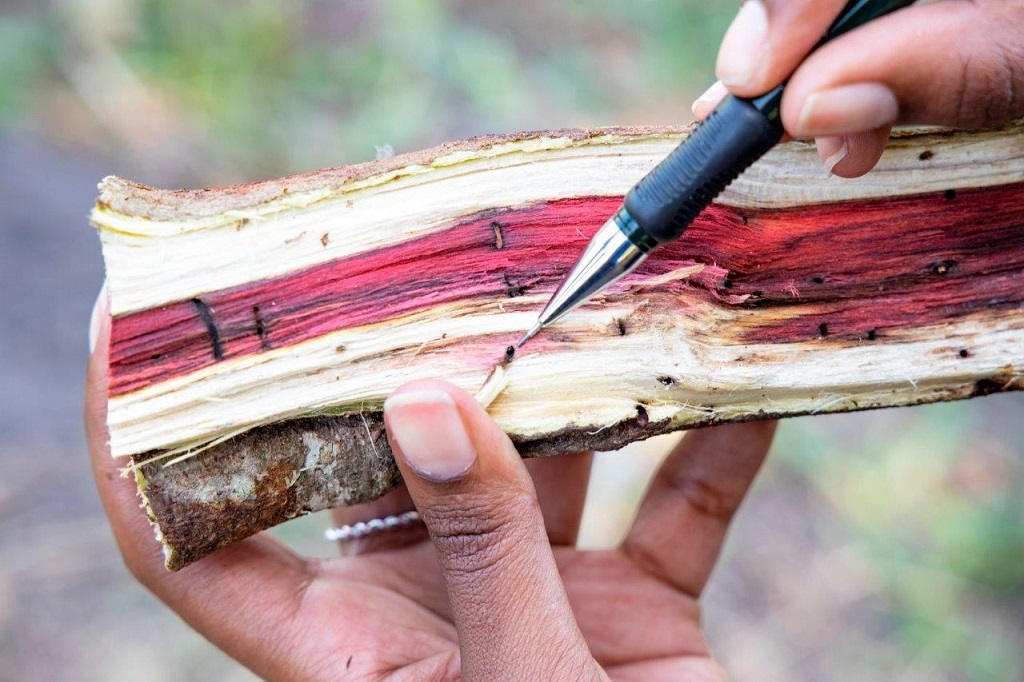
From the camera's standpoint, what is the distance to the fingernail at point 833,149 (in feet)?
4.68

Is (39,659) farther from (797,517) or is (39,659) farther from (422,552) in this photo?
(797,517)

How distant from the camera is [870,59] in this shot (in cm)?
125

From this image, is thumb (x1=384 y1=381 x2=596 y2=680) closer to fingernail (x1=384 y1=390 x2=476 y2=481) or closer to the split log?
fingernail (x1=384 y1=390 x2=476 y2=481)

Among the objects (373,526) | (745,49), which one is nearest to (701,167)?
(745,49)

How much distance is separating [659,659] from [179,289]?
1.49 m

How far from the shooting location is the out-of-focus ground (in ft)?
10.1

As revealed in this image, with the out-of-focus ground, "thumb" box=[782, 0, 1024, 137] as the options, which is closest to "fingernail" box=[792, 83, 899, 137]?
"thumb" box=[782, 0, 1024, 137]

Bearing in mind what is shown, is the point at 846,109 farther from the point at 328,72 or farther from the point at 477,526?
the point at 328,72

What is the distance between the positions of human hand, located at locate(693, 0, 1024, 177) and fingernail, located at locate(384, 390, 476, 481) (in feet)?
2.45

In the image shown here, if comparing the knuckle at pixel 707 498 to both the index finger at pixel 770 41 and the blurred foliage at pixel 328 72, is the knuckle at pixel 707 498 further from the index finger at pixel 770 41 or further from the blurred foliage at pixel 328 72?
the blurred foliage at pixel 328 72

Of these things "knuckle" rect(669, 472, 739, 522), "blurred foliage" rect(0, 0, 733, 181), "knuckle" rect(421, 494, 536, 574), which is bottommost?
"knuckle" rect(669, 472, 739, 522)

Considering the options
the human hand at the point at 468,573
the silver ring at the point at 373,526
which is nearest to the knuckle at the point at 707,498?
the human hand at the point at 468,573

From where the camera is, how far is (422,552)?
2115 millimetres

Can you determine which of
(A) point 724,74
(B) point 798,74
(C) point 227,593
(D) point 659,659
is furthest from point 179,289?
(D) point 659,659
